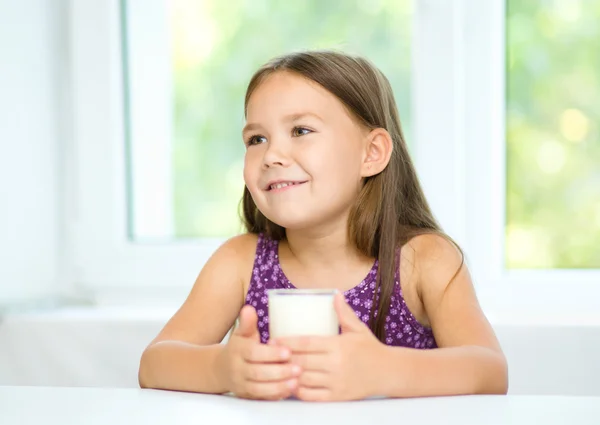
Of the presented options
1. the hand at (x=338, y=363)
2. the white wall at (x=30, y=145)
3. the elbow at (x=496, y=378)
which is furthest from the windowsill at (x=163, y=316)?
the hand at (x=338, y=363)

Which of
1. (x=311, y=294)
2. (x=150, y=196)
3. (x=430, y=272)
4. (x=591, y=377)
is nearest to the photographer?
(x=311, y=294)

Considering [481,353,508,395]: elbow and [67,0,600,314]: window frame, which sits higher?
[67,0,600,314]: window frame

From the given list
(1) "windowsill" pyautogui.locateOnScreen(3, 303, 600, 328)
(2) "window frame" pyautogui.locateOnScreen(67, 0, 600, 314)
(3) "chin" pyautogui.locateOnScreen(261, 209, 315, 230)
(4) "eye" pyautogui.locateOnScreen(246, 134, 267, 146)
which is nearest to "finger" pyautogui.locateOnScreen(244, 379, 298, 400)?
(3) "chin" pyautogui.locateOnScreen(261, 209, 315, 230)

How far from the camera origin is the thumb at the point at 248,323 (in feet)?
2.91

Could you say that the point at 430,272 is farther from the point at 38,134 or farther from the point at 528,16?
the point at 38,134

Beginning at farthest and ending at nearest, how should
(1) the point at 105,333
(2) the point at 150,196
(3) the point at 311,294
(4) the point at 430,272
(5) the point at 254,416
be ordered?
1. (2) the point at 150,196
2. (1) the point at 105,333
3. (4) the point at 430,272
4. (3) the point at 311,294
5. (5) the point at 254,416

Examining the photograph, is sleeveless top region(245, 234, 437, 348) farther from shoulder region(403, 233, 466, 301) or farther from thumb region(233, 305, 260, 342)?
thumb region(233, 305, 260, 342)

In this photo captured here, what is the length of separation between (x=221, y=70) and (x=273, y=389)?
142 cm

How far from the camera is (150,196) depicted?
218 centimetres

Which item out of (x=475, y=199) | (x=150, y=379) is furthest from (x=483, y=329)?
(x=475, y=199)

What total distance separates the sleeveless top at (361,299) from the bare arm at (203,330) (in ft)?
0.07

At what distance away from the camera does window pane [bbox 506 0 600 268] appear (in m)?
1.88

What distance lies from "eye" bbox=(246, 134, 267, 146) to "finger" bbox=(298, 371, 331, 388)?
504mm

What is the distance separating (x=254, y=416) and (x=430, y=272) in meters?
0.58
